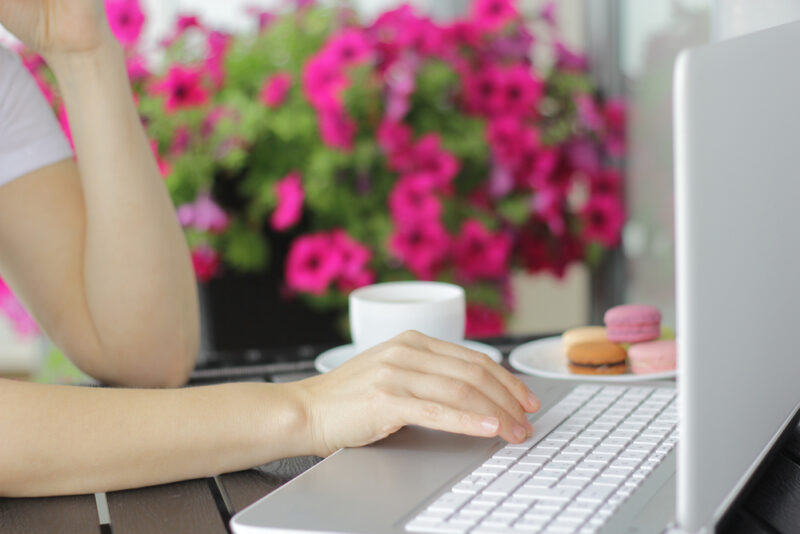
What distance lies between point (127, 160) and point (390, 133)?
107cm

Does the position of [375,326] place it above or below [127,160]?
below

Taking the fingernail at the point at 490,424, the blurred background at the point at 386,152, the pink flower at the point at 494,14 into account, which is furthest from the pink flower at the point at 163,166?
the fingernail at the point at 490,424

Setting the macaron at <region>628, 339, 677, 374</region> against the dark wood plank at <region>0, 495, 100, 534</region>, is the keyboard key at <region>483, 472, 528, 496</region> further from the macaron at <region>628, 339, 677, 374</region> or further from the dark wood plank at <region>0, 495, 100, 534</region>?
the macaron at <region>628, 339, 677, 374</region>

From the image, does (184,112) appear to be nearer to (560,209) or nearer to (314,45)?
(314,45)

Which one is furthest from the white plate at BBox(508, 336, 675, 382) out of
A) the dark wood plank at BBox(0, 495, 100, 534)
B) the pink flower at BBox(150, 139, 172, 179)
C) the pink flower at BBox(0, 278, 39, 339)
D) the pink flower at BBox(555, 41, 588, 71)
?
the pink flower at BBox(0, 278, 39, 339)

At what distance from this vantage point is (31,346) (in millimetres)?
3713

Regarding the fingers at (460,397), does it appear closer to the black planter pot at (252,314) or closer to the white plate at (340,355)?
the white plate at (340,355)

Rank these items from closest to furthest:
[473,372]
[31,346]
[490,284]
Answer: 1. [473,372]
2. [490,284]
3. [31,346]

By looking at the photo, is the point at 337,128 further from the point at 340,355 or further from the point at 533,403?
the point at 533,403

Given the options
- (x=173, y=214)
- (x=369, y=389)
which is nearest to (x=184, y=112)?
(x=173, y=214)

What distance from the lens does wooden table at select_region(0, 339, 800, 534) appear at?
718mm

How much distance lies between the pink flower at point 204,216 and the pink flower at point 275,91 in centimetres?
25

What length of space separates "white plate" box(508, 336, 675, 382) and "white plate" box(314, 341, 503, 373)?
22 mm

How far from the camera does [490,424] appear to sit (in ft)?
2.59
